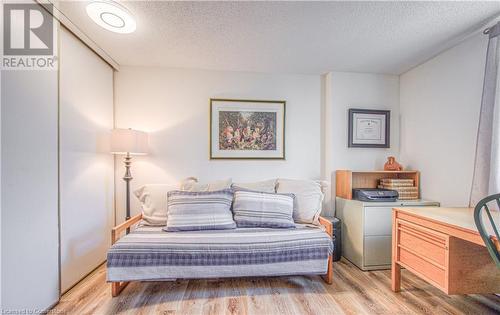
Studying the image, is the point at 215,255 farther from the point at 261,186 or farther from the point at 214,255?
the point at 261,186

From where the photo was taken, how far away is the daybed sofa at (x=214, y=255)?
68.2 inches

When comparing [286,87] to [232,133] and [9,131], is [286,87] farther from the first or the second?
[9,131]

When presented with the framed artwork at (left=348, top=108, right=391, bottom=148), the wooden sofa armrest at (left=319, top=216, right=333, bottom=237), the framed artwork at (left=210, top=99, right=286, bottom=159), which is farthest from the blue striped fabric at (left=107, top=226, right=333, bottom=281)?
the framed artwork at (left=348, top=108, right=391, bottom=148)

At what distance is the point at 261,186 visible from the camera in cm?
262

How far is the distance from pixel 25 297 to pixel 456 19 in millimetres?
3763

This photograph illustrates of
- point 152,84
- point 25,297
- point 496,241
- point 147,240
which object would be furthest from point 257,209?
point 152,84

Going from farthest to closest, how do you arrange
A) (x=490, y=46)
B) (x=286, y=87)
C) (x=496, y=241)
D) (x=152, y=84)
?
(x=286, y=87) → (x=152, y=84) → (x=490, y=46) → (x=496, y=241)

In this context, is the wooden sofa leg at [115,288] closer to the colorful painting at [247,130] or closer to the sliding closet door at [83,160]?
the sliding closet door at [83,160]

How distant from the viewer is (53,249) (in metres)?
1.71

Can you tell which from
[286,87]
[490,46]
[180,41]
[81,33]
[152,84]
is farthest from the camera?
[286,87]

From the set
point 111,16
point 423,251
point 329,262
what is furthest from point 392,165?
point 111,16

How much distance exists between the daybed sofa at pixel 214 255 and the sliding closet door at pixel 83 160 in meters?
0.46

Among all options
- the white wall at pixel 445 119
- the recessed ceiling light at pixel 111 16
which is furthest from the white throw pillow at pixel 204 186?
the white wall at pixel 445 119

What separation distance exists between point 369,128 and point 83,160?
3.26 meters
